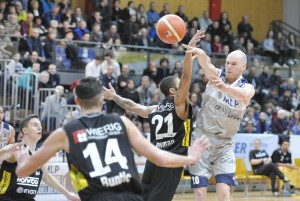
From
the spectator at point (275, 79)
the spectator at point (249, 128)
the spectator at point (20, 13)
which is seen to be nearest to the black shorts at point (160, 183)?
Answer: the spectator at point (20, 13)

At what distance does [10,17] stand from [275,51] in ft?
38.7

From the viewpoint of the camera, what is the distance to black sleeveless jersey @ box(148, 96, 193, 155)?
7.38 meters

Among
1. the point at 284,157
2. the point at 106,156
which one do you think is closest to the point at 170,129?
the point at 106,156

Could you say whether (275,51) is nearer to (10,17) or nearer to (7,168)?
(10,17)

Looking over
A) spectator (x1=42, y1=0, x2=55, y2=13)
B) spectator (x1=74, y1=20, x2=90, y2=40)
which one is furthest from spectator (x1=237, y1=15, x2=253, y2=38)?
spectator (x1=42, y1=0, x2=55, y2=13)

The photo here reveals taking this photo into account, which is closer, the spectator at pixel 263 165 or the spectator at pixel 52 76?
the spectator at pixel 52 76

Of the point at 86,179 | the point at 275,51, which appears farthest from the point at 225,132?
the point at 275,51

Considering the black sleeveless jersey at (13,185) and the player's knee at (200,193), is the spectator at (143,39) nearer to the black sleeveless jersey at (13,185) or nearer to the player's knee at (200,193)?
the player's knee at (200,193)

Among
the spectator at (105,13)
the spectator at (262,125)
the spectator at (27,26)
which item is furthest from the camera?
the spectator at (105,13)

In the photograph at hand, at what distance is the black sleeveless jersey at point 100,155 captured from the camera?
4.80 meters

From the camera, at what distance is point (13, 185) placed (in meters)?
7.28

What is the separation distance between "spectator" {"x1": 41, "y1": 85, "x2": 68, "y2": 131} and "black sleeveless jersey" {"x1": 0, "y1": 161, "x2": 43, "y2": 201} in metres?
8.34

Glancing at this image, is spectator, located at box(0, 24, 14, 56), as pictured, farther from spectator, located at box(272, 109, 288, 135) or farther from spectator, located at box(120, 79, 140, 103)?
spectator, located at box(272, 109, 288, 135)

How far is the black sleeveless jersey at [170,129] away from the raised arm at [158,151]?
2.43 metres
